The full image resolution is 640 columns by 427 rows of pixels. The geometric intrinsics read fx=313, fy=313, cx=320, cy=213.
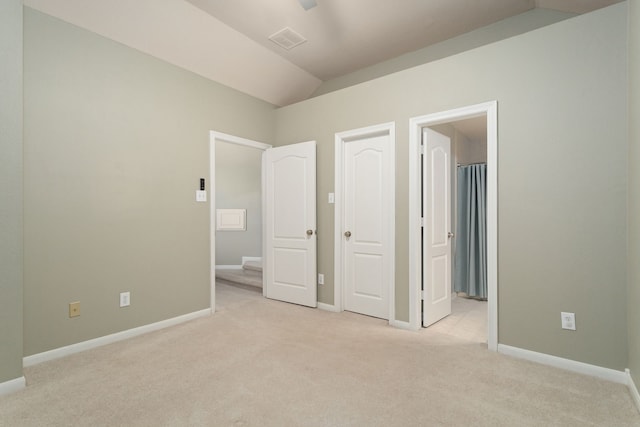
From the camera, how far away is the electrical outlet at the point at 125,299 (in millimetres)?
2844

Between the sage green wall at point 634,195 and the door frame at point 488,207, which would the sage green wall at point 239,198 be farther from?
the sage green wall at point 634,195

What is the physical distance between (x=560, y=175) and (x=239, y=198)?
524 centimetres

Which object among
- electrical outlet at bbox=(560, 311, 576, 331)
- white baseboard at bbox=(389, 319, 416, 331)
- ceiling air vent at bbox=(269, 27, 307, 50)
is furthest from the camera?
ceiling air vent at bbox=(269, 27, 307, 50)

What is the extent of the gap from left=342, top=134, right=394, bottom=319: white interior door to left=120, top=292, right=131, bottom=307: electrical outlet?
2.19 meters

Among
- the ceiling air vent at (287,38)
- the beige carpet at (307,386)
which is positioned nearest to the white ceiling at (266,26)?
the ceiling air vent at (287,38)

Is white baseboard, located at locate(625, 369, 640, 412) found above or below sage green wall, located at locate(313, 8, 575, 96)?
below

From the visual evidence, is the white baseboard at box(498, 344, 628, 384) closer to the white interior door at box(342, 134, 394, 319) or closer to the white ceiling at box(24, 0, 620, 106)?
the white interior door at box(342, 134, 394, 319)

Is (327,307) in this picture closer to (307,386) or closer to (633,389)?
(307,386)

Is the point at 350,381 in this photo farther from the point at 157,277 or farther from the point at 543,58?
the point at 543,58

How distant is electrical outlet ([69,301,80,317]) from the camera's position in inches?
100

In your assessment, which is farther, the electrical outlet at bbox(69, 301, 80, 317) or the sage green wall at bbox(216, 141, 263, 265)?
the sage green wall at bbox(216, 141, 263, 265)

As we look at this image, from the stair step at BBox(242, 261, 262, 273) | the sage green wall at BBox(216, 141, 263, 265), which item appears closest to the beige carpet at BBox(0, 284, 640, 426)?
the stair step at BBox(242, 261, 262, 273)

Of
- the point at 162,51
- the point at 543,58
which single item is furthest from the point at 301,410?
the point at 162,51

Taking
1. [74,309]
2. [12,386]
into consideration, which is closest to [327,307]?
[74,309]
